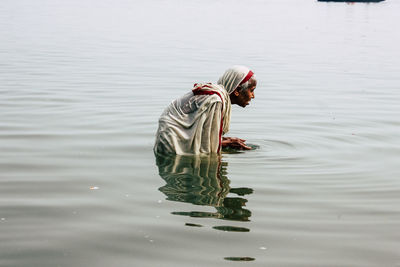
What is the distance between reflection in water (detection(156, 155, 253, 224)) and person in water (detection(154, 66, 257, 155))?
14 cm

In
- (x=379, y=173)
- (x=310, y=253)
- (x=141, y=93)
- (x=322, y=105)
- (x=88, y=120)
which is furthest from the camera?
(x=141, y=93)

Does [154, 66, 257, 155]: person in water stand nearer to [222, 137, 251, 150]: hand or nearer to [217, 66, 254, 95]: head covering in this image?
[217, 66, 254, 95]: head covering

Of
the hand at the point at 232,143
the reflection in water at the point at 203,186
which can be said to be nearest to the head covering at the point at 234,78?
the hand at the point at 232,143

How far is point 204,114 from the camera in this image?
7238 millimetres

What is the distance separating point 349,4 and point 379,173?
92331mm

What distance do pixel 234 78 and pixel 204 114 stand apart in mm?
544

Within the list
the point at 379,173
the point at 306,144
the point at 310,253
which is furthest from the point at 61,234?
the point at 306,144

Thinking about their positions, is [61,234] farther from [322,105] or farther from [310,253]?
[322,105]

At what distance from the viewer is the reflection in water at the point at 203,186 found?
582 centimetres

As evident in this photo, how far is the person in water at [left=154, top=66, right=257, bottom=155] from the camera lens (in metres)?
7.25

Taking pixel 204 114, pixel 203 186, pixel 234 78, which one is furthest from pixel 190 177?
pixel 234 78

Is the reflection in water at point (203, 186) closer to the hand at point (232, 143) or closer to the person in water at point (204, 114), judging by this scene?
the person in water at point (204, 114)

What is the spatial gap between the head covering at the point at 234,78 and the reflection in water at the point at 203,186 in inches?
33.0

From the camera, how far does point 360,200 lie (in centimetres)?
644
